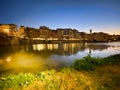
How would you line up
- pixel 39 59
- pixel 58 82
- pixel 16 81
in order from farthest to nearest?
pixel 39 59 → pixel 58 82 → pixel 16 81

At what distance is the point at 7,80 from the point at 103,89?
5.33 metres

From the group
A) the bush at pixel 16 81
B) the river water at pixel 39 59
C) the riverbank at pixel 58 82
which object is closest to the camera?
the bush at pixel 16 81

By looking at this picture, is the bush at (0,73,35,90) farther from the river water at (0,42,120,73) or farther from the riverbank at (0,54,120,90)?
the river water at (0,42,120,73)

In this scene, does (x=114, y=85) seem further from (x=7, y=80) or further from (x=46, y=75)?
(x=7, y=80)

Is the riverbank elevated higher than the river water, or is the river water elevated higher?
the riverbank

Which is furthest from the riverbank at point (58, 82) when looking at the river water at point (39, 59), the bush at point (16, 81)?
→ the river water at point (39, 59)

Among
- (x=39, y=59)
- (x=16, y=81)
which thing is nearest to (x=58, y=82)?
(x=16, y=81)

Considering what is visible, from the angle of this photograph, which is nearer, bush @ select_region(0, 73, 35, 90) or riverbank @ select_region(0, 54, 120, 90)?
bush @ select_region(0, 73, 35, 90)

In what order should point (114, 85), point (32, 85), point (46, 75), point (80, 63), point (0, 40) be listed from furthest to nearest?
1. point (0, 40)
2. point (80, 63)
3. point (46, 75)
4. point (114, 85)
5. point (32, 85)

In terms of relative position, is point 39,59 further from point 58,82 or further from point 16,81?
point 16,81

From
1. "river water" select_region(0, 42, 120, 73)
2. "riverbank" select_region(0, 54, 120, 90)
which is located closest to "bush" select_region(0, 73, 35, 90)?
"riverbank" select_region(0, 54, 120, 90)

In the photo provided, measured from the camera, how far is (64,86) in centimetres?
916

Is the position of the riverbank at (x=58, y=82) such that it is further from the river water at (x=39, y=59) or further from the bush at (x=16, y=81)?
the river water at (x=39, y=59)

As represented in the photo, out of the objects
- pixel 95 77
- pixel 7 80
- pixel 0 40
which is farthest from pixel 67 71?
pixel 0 40
